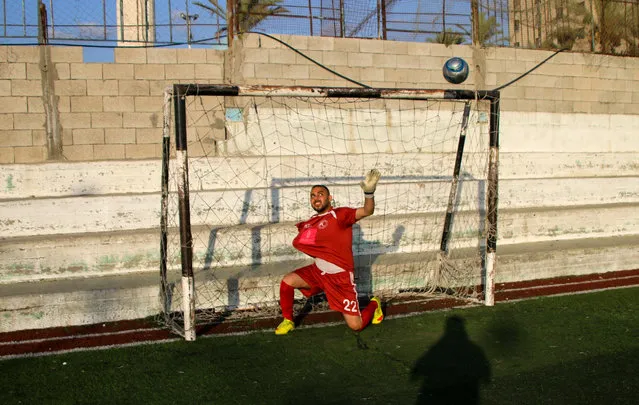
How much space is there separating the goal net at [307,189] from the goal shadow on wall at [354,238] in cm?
1

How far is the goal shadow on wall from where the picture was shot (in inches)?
264

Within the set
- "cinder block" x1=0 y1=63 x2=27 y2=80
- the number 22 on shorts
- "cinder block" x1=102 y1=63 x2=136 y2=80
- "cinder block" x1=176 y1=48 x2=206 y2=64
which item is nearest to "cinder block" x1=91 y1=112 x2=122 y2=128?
"cinder block" x1=102 y1=63 x2=136 y2=80

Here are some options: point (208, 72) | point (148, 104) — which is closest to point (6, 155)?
point (148, 104)

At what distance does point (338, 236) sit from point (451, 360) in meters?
1.37

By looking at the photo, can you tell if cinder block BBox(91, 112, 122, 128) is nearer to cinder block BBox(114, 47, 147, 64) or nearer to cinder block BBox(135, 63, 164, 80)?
cinder block BBox(135, 63, 164, 80)

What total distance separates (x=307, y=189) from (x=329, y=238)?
3211mm

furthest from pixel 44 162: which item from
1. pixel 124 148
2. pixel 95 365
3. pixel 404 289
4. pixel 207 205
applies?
pixel 404 289

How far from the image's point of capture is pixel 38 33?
336 inches

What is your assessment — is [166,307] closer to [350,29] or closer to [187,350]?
[187,350]

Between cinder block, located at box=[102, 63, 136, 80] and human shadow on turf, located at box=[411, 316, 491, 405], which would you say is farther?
cinder block, located at box=[102, 63, 136, 80]

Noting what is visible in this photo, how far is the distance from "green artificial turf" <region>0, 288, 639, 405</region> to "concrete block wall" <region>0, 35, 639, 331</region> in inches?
53.3

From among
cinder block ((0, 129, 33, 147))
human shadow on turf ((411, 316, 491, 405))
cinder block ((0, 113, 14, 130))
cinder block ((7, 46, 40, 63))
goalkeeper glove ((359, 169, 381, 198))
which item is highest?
cinder block ((7, 46, 40, 63))

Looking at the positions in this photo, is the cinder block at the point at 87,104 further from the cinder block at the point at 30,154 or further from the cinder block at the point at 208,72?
the cinder block at the point at 208,72

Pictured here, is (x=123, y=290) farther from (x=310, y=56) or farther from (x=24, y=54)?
(x=310, y=56)
